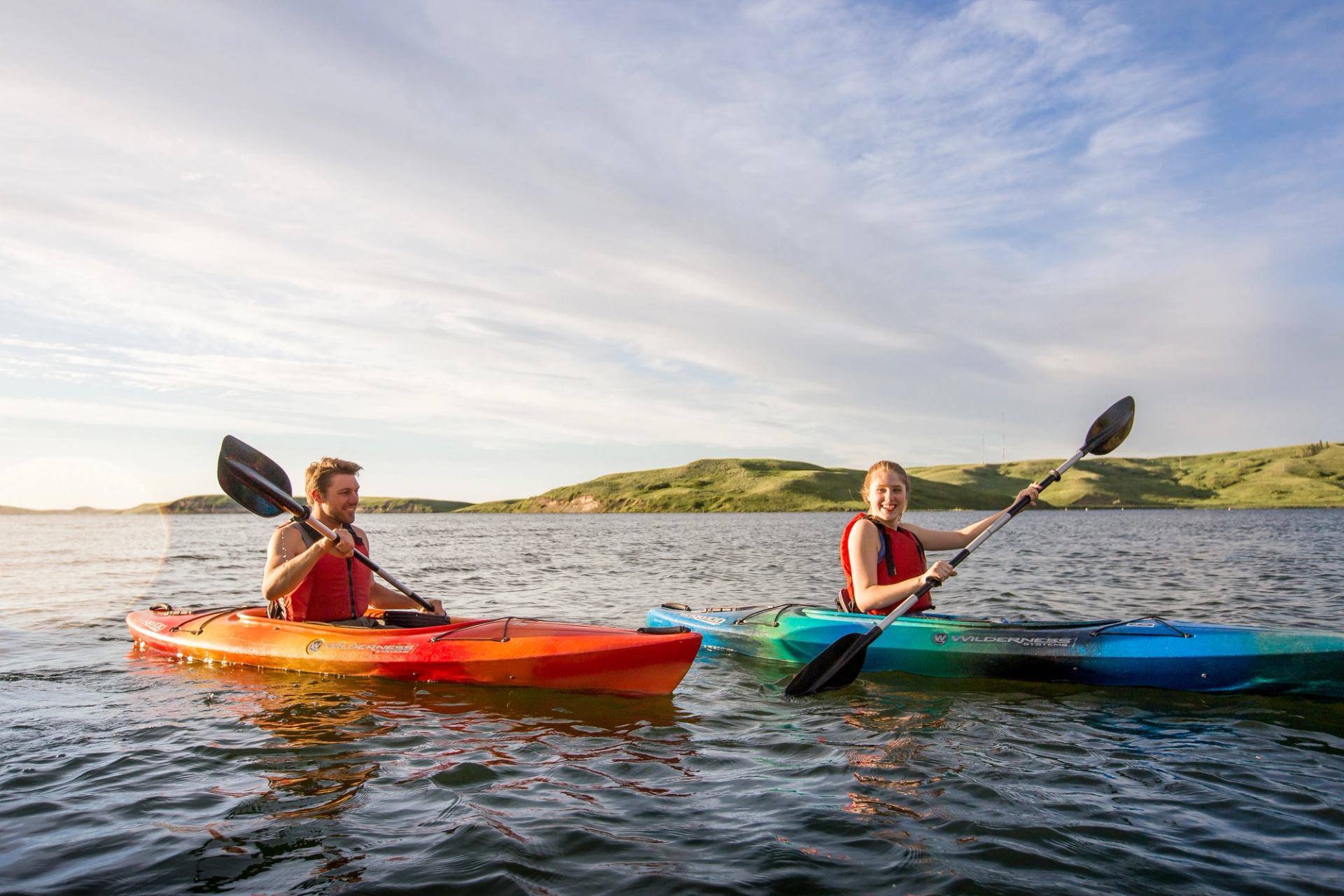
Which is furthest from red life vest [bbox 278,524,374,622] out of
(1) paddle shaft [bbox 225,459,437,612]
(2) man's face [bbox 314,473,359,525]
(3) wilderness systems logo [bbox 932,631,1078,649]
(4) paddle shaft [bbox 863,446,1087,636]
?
(3) wilderness systems logo [bbox 932,631,1078,649]

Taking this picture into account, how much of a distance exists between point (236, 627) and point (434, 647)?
8.84ft

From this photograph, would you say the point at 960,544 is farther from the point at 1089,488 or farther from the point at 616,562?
the point at 1089,488

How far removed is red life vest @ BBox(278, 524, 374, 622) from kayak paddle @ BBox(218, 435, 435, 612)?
0.18m

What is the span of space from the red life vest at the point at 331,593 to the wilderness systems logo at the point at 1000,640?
5837 mm

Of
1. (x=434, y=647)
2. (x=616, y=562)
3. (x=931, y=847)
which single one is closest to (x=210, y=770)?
(x=434, y=647)

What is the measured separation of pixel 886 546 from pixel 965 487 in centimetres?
18550

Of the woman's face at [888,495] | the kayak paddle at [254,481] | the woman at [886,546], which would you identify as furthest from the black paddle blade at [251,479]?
the woman's face at [888,495]

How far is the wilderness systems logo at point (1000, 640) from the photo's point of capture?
8.02m

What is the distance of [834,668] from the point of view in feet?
25.8

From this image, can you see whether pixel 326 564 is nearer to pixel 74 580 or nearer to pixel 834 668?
pixel 834 668

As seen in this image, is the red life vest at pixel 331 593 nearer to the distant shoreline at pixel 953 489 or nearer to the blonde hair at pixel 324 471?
the blonde hair at pixel 324 471

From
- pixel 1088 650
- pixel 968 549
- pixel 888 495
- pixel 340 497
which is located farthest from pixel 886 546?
pixel 340 497

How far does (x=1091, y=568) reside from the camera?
23.2 m

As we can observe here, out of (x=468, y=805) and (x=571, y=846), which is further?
(x=468, y=805)
